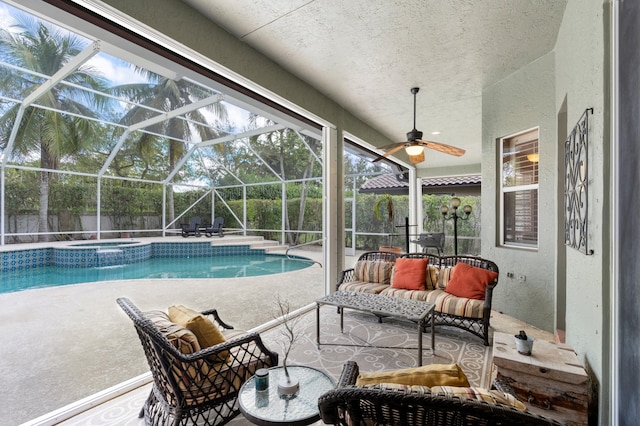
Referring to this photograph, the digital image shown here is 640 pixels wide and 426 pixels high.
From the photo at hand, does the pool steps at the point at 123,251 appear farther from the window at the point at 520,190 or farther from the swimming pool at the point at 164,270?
the window at the point at 520,190

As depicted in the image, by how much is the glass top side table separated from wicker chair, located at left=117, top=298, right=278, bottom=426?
0.65 feet

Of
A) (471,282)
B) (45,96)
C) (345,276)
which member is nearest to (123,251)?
(45,96)

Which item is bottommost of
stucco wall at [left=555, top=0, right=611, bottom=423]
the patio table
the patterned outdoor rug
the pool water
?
the pool water

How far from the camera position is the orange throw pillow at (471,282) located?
346 centimetres

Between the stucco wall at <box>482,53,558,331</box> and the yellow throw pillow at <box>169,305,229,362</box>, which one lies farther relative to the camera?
the stucco wall at <box>482,53,558,331</box>

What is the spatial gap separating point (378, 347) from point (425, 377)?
209cm

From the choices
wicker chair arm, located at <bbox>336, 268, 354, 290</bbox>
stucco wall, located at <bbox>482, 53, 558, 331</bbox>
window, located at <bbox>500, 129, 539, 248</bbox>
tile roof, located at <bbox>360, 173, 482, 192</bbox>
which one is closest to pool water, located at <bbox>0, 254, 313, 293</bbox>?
tile roof, located at <bbox>360, 173, 482, 192</bbox>

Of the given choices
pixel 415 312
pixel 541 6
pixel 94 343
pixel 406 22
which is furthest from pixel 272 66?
pixel 94 343

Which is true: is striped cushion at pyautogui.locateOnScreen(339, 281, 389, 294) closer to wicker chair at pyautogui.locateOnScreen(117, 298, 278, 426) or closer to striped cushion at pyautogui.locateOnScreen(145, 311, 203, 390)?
wicker chair at pyautogui.locateOnScreen(117, 298, 278, 426)

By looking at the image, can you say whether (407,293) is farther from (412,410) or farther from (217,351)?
(412,410)

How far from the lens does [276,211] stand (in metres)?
12.0

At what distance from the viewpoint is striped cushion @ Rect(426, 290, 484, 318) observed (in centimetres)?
327

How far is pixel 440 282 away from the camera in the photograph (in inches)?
155

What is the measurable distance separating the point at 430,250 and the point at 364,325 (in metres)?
6.58
